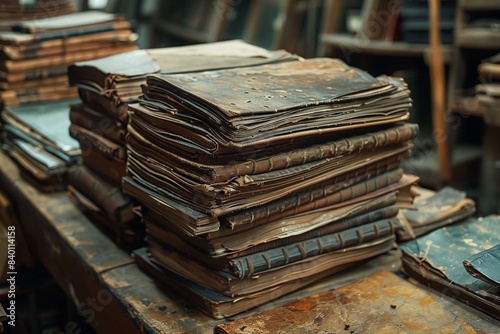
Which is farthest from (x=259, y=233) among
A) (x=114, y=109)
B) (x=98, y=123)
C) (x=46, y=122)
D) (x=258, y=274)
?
(x=46, y=122)

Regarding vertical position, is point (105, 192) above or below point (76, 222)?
above

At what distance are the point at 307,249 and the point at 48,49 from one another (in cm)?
184

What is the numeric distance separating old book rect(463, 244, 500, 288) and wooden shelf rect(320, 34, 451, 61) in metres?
2.40

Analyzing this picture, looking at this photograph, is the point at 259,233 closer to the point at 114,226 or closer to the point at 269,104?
the point at 269,104

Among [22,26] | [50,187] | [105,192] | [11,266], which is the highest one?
[22,26]

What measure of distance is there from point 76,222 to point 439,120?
224 cm

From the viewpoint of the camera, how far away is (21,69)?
278cm

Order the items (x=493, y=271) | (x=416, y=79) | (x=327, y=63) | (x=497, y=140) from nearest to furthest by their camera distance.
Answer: (x=493, y=271)
(x=327, y=63)
(x=497, y=140)
(x=416, y=79)

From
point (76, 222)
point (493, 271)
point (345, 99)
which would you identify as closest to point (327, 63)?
point (345, 99)

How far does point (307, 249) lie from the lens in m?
1.44

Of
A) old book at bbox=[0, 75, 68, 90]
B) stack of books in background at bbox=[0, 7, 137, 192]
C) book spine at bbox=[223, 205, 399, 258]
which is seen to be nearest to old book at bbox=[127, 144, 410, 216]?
book spine at bbox=[223, 205, 399, 258]

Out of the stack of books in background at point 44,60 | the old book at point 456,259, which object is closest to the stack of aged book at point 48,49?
the stack of books in background at point 44,60

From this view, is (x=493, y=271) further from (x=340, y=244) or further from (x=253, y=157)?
(x=253, y=157)

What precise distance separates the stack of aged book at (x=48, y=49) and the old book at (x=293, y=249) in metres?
1.52
